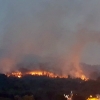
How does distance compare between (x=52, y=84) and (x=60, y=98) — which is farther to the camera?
(x=52, y=84)

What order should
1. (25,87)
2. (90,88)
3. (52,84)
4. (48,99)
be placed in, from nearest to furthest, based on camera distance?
(48,99), (90,88), (25,87), (52,84)

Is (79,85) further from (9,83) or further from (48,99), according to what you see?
(48,99)

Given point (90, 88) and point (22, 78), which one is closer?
point (90, 88)

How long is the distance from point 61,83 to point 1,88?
12975mm

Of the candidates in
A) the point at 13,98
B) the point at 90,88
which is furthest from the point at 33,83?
the point at 13,98

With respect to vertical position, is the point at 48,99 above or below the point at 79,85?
below

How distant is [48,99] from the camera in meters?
51.3

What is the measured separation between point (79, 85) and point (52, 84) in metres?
6.06

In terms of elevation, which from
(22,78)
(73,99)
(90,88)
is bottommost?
(73,99)

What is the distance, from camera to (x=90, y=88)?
65.1 meters

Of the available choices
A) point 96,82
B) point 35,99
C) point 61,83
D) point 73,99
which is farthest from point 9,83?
point 73,99

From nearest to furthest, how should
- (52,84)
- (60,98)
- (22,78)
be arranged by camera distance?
(60,98) < (52,84) < (22,78)

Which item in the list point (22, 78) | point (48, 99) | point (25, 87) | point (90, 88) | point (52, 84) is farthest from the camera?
point (22, 78)

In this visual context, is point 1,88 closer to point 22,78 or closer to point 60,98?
point 22,78
